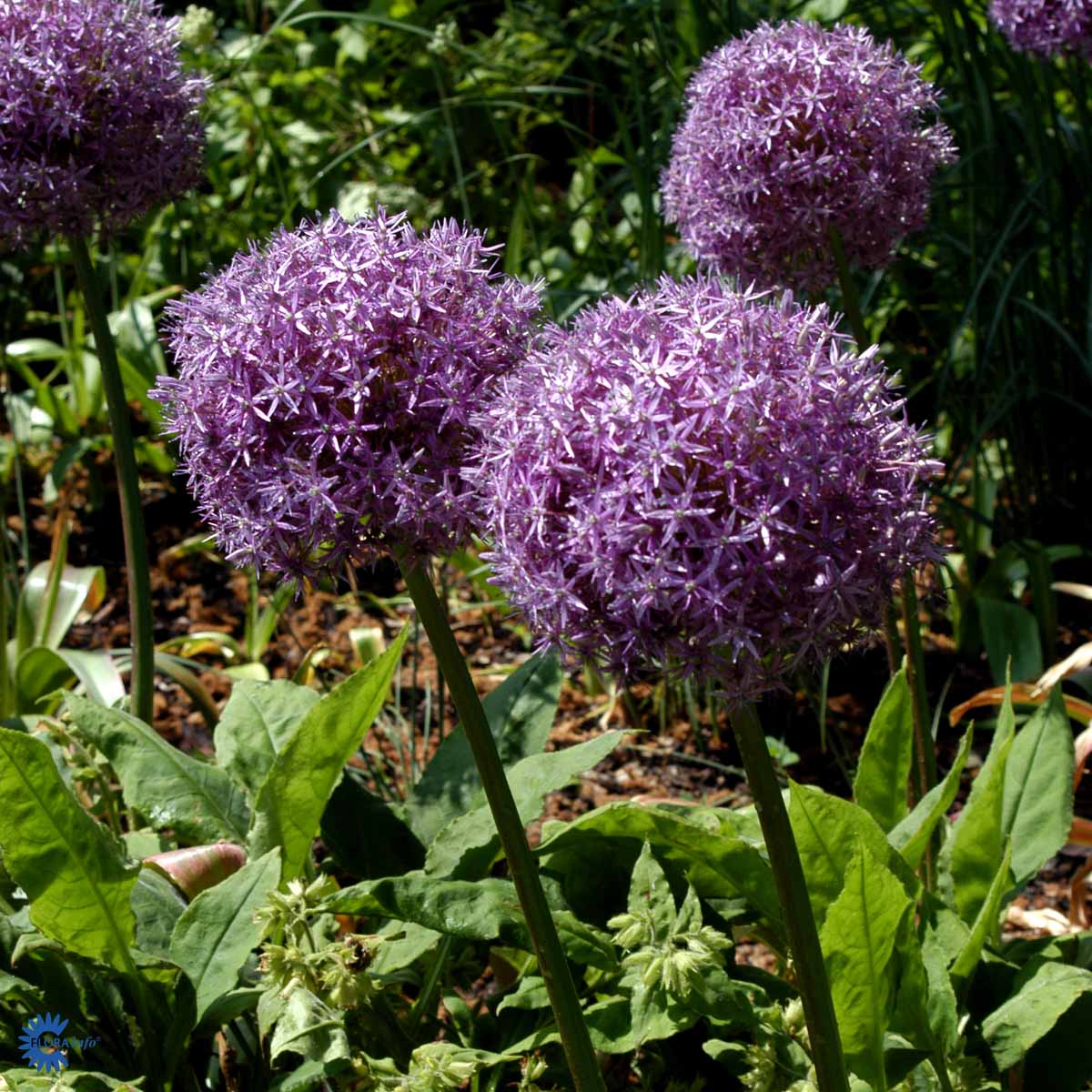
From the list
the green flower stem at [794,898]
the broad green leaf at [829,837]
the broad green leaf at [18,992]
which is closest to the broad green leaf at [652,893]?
the broad green leaf at [829,837]

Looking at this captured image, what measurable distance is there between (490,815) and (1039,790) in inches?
45.7

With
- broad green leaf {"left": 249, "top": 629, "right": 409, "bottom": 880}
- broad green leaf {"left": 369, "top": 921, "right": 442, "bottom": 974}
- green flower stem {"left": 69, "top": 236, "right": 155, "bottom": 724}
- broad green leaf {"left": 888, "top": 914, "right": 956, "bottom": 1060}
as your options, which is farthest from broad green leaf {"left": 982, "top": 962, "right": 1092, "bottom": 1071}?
green flower stem {"left": 69, "top": 236, "right": 155, "bottom": 724}

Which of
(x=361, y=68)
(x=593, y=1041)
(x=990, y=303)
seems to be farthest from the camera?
(x=361, y=68)

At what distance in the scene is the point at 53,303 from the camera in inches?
265

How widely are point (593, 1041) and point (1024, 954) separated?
978 millimetres

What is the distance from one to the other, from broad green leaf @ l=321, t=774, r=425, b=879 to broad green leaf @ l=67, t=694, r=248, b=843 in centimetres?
23

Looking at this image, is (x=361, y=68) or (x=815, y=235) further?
(x=361, y=68)

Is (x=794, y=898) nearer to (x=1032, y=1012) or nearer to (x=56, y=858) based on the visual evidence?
(x=1032, y=1012)

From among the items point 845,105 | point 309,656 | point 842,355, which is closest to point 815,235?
point 845,105

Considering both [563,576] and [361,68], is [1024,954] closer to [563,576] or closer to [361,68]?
[563,576]

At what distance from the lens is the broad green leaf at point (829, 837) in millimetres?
2311

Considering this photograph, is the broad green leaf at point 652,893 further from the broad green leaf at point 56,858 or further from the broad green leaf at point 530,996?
the broad green leaf at point 56,858

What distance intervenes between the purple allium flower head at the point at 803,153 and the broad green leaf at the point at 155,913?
5.63 feet

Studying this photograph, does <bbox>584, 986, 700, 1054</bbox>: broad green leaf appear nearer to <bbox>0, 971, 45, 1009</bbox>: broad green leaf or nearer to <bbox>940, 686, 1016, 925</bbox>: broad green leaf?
<bbox>940, 686, 1016, 925</bbox>: broad green leaf
